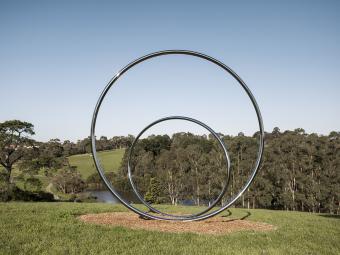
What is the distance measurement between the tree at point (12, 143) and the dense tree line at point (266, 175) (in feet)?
54.8

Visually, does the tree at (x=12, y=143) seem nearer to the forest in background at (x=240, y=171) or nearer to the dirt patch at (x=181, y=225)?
the forest in background at (x=240, y=171)

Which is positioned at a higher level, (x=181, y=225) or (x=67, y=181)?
(x=67, y=181)

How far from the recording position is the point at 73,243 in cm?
833

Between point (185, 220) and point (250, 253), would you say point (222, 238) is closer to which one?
point (250, 253)

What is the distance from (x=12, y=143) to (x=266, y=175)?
1238 inches

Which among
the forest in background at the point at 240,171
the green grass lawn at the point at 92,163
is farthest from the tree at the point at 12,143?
the green grass lawn at the point at 92,163

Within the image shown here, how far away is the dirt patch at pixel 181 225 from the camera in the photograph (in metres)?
11.0

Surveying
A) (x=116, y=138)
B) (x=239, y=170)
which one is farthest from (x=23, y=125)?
(x=116, y=138)

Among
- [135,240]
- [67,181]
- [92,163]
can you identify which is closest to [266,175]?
[67,181]

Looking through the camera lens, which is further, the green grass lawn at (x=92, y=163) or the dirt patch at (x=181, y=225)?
the green grass lawn at (x=92, y=163)

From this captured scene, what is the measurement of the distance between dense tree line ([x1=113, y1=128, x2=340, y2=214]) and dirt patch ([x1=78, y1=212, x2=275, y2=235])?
3159 cm

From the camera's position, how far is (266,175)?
1811 inches

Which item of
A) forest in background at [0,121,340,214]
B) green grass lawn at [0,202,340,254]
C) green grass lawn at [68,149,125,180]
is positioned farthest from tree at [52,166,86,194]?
green grass lawn at [0,202,340,254]

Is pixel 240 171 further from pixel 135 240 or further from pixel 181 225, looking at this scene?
pixel 135 240
